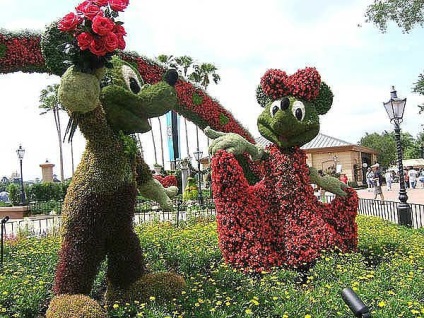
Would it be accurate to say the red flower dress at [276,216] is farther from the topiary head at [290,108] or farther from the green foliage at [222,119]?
the green foliage at [222,119]

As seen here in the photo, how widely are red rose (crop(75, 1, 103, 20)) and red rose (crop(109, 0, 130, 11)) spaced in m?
0.14

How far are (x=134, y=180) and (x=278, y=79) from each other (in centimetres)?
264

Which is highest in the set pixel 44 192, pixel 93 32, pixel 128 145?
pixel 93 32

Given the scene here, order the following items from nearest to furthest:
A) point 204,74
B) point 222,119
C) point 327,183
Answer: point 327,183 < point 222,119 < point 204,74

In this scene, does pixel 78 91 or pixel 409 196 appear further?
pixel 409 196

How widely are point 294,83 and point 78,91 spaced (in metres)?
3.15

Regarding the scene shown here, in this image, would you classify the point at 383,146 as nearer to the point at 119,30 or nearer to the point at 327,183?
the point at 327,183

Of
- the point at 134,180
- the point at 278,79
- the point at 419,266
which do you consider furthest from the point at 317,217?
the point at 134,180

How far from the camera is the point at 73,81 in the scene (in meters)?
3.66

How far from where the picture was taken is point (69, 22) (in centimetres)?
367

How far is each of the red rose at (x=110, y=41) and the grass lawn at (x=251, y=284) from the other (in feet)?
7.01

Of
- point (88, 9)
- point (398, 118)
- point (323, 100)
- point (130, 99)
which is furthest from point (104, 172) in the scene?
point (398, 118)

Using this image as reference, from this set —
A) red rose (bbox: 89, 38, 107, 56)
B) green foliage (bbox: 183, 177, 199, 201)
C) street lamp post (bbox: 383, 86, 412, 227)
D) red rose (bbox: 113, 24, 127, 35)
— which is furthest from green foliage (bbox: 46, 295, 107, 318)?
green foliage (bbox: 183, 177, 199, 201)

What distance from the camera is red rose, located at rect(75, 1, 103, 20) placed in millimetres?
3693
